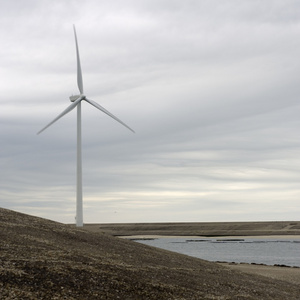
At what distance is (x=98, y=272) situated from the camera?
26.9m

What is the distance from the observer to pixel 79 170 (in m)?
50.7

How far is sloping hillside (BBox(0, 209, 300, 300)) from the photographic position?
23562 millimetres

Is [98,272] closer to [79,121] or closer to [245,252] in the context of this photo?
[79,121]

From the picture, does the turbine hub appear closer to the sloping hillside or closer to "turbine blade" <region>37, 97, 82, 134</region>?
"turbine blade" <region>37, 97, 82, 134</region>

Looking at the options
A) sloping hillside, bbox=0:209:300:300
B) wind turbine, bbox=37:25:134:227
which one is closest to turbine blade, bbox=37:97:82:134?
wind turbine, bbox=37:25:134:227

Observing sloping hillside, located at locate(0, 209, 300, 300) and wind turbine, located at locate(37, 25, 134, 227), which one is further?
wind turbine, located at locate(37, 25, 134, 227)

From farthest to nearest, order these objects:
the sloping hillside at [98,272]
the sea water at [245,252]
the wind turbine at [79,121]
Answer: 1. the sea water at [245,252]
2. the wind turbine at [79,121]
3. the sloping hillside at [98,272]

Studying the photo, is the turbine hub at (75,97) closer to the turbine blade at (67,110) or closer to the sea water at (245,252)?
the turbine blade at (67,110)

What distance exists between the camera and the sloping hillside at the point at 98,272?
23562 mm

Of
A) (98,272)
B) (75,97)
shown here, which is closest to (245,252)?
(75,97)

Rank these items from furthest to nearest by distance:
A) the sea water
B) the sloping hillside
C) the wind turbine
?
the sea water
the wind turbine
the sloping hillside

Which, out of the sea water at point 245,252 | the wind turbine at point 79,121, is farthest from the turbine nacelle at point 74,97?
the sea water at point 245,252

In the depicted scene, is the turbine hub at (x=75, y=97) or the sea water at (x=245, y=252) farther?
the sea water at (x=245, y=252)

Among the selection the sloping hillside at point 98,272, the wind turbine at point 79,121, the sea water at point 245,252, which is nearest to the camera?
the sloping hillside at point 98,272
